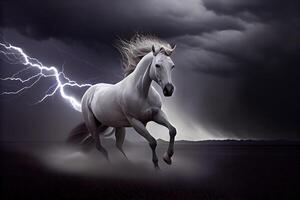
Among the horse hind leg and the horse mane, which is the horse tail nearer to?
the horse hind leg

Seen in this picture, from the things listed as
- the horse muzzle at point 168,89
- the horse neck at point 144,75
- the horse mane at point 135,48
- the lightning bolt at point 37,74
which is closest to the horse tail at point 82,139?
the lightning bolt at point 37,74

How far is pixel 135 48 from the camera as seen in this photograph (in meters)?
3.34

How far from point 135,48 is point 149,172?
1.01m

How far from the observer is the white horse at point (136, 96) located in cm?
300

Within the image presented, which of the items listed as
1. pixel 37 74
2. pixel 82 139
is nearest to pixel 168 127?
pixel 82 139

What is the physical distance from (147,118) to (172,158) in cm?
44

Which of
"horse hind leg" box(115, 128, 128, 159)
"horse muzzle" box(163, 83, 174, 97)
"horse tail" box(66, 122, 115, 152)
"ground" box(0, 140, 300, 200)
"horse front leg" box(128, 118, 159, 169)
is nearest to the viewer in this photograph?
"horse muzzle" box(163, 83, 174, 97)

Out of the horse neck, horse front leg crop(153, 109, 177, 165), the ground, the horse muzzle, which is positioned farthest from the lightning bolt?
the horse muzzle

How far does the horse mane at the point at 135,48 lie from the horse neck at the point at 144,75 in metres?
0.15

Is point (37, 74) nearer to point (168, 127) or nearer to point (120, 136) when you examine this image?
point (120, 136)

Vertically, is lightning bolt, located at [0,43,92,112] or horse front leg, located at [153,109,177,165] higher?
lightning bolt, located at [0,43,92,112]

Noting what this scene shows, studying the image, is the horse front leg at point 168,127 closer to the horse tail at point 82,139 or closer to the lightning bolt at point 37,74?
the horse tail at point 82,139

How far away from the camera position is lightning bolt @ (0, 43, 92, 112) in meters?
3.78

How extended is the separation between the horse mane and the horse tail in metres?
0.68
